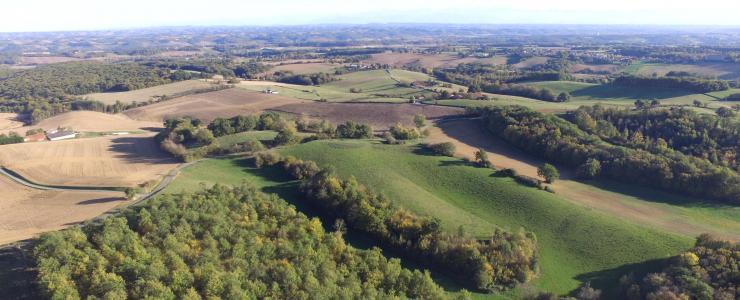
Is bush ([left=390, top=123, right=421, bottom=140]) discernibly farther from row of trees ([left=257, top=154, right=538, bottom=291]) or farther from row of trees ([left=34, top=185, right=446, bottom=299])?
row of trees ([left=34, top=185, right=446, bottom=299])

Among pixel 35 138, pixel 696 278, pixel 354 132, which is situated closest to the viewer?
pixel 696 278

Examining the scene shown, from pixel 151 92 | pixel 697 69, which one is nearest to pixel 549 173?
pixel 151 92

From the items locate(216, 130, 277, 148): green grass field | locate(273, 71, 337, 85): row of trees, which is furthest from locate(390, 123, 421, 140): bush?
locate(273, 71, 337, 85): row of trees

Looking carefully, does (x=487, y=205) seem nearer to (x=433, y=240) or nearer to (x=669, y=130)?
(x=433, y=240)

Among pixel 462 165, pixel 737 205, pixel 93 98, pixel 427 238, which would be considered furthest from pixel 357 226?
pixel 93 98

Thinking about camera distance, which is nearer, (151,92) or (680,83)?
(680,83)

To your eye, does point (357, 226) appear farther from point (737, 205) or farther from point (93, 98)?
point (93, 98)
